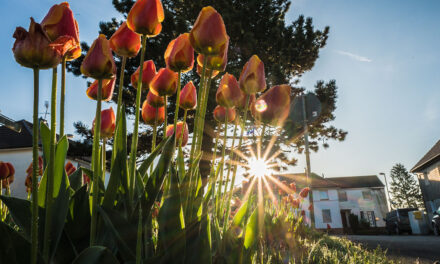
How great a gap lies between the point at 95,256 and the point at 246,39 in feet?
29.7

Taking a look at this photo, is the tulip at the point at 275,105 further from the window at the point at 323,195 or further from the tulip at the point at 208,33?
the window at the point at 323,195

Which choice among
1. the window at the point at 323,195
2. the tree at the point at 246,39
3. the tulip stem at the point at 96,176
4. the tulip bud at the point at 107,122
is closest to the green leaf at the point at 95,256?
the tulip stem at the point at 96,176

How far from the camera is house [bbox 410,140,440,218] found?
2192cm

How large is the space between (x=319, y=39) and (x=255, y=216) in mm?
11418

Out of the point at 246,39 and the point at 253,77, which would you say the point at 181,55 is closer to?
the point at 253,77

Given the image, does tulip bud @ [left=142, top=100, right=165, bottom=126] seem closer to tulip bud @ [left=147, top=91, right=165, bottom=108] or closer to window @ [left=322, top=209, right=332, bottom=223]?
tulip bud @ [left=147, top=91, right=165, bottom=108]

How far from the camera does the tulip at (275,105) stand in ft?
3.41

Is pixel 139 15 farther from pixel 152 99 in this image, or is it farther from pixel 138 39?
pixel 152 99

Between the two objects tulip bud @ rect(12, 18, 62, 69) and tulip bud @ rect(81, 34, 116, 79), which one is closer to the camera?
tulip bud @ rect(12, 18, 62, 69)

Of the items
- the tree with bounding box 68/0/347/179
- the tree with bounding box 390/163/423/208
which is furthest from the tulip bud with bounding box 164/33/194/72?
the tree with bounding box 390/163/423/208

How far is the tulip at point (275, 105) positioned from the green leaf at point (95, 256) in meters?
0.69

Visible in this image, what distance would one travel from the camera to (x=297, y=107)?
35.1 feet

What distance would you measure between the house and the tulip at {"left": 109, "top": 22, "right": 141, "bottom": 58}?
1047 inches

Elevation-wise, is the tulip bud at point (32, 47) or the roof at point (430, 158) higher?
the roof at point (430, 158)
